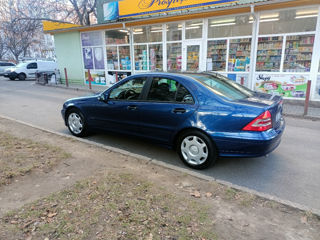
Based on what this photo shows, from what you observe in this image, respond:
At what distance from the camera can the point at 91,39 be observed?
596 inches

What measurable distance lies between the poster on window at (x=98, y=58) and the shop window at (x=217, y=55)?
24.0ft

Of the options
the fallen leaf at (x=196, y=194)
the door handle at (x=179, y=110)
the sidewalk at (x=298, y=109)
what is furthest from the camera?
the sidewalk at (x=298, y=109)

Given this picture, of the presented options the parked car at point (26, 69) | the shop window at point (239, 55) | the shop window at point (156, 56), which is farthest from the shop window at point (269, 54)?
the parked car at point (26, 69)

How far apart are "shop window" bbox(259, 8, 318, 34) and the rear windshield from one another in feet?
21.7

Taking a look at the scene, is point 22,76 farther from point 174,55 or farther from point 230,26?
point 230,26

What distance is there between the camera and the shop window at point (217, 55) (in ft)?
35.2

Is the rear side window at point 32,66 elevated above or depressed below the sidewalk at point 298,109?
above

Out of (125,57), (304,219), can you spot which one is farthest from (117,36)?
(304,219)

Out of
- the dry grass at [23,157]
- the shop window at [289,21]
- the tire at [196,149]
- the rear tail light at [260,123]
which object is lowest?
the dry grass at [23,157]

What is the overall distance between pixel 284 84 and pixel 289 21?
2443mm

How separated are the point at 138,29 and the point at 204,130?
36.6ft

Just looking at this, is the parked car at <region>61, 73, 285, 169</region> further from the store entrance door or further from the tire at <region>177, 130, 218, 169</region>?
the store entrance door

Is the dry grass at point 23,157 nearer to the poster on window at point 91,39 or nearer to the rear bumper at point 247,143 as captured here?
the rear bumper at point 247,143

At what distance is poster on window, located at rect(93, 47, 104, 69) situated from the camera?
49.1 feet
